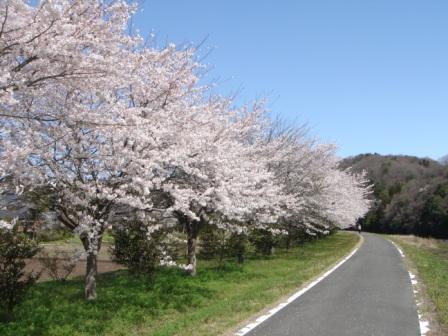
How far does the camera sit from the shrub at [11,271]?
10148mm

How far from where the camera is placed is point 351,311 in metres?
9.48

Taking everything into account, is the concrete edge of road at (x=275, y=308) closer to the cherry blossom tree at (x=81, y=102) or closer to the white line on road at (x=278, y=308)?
the white line on road at (x=278, y=308)

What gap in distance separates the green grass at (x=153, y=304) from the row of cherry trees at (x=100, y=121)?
1.18 metres

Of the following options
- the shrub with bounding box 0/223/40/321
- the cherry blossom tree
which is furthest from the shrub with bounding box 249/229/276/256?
the shrub with bounding box 0/223/40/321

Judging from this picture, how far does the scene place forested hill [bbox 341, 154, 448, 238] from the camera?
69750 millimetres

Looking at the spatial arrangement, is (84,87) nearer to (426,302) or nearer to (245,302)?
(245,302)

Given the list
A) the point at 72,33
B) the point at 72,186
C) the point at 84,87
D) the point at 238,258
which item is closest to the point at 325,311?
the point at 72,186

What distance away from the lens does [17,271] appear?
10.6m

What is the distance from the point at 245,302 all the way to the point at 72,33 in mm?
7205

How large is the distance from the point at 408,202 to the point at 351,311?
78.2 metres

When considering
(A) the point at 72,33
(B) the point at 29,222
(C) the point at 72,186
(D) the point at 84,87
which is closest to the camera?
(A) the point at 72,33

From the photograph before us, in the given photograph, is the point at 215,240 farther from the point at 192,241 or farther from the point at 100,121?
the point at 100,121

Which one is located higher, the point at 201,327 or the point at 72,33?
the point at 72,33

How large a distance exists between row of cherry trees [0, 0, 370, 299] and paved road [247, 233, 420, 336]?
2.70 m
